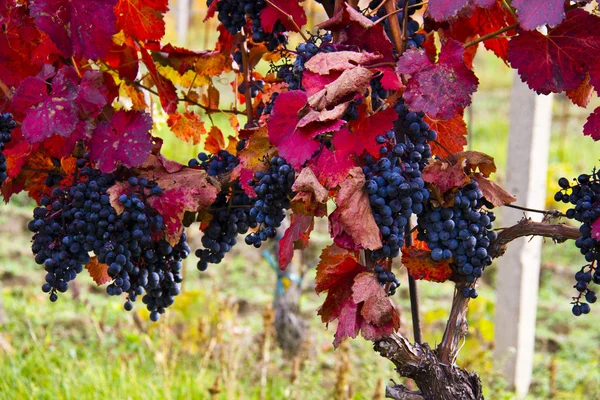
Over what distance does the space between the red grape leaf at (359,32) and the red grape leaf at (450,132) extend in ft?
0.69

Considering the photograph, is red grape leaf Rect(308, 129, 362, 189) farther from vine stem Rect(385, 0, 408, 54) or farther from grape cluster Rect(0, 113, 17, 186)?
grape cluster Rect(0, 113, 17, 186)

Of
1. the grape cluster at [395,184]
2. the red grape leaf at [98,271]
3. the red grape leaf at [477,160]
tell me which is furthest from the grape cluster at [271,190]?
the red grape leaf at [98,271]

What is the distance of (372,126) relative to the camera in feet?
3.27

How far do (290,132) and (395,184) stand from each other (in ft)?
0.57

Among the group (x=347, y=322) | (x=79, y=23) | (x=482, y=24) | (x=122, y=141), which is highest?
(x=482, y=24)

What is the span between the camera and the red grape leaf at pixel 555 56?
1.00 metres

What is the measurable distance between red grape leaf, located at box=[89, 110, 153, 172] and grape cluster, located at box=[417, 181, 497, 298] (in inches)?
18.0

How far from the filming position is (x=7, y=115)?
1.18 meters

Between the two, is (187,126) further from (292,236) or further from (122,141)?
(292,236)

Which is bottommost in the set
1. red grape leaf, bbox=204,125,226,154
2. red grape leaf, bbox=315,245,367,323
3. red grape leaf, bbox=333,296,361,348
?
red grape leaf, bbox=333,296,361,348

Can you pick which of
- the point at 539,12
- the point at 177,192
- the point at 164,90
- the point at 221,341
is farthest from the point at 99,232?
the point at 221,341

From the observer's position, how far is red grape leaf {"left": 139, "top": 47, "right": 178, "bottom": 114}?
133cm

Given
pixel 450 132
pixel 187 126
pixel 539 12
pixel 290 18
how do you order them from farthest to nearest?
1. pixel 187 126
2. pixel 450 132
3. pixel 290 18
4. pixel 539 12

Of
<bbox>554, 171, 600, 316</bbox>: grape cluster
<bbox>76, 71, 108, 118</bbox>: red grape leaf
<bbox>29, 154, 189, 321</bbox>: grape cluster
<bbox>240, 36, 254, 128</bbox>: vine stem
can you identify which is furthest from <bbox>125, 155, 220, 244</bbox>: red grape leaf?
<bbox>554, 171, 600, 316</bbox>: grape cluster
